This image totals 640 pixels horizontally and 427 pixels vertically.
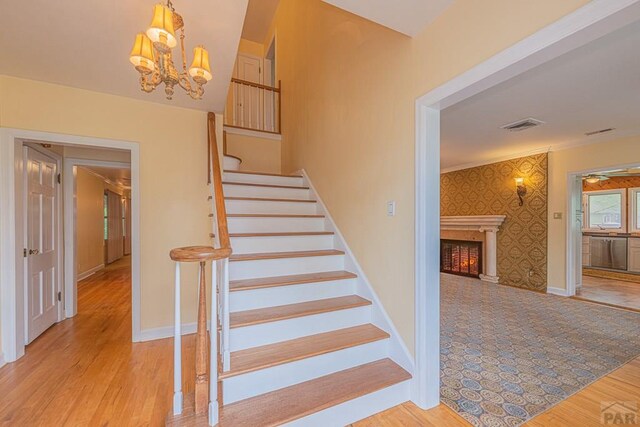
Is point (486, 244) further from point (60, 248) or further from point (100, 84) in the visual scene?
point (60, 248)

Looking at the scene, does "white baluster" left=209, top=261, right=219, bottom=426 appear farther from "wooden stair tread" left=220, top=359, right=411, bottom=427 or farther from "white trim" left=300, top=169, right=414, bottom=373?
"white trim" left=300, top=169, right=414, bottom=373

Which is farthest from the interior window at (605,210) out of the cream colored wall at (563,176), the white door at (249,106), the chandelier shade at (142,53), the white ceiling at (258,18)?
the chandelier shade at (142,53)

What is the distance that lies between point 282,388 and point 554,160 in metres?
5.39

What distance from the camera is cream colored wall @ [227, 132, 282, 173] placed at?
465 centimetres

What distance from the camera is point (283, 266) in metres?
2.46

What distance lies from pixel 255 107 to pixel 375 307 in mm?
4408

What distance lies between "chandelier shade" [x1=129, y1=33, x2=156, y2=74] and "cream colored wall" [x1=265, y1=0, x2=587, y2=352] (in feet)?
5.27

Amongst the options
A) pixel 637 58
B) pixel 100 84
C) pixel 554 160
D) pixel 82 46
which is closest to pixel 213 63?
pixel 82 46

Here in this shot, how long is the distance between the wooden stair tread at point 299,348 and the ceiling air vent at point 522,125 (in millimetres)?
3193

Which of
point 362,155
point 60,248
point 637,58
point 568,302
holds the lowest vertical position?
point 568,302

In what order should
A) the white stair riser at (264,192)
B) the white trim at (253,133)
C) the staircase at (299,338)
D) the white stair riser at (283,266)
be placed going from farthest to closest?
the white trim at (253,133) < the white stair riser at (264,192) < the white stair riser at (283,266) < the staircase at (299,338)

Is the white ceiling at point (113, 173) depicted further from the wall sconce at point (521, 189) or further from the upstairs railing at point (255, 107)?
the wall sconce at point (521, 189)

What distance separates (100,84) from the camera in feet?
8.27

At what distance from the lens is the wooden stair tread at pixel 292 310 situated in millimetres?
1888
